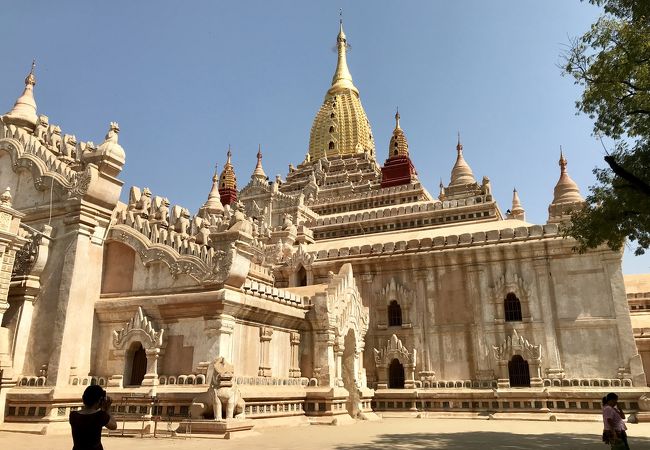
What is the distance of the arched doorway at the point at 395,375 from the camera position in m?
26.9

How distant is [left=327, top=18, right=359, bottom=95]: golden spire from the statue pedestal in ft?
204

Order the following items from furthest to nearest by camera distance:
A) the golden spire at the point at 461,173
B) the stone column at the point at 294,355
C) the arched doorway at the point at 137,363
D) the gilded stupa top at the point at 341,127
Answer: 1. the gilded stupa top at the point at 341,127
2. the golden spire at the point at 461,173
3. the stone column at the point at 294,355
4. the arched doorway at the point at 137,363

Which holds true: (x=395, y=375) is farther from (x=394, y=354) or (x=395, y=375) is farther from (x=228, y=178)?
(x=228, y=178)

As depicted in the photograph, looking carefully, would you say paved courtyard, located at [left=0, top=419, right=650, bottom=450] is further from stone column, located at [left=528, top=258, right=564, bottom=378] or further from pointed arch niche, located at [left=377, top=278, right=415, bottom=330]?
pointed arch niche, located at [left=377, top=278, right=415, bottom=330]

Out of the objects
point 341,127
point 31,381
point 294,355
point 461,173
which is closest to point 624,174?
point 294,355

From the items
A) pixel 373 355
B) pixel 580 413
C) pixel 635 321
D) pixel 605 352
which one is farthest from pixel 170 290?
pixel 635 321

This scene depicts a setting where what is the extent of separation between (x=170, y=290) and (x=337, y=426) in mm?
7189

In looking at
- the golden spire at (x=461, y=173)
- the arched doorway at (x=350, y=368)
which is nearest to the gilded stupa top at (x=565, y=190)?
the golden spire at (x=461, y=173)

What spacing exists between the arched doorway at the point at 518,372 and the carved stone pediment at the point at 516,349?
0.33m

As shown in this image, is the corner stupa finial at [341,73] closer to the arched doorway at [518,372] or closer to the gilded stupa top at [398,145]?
the gilded stupa top at [398,145]

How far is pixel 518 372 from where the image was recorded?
82.2 feet

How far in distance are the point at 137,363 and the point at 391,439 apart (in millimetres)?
8145

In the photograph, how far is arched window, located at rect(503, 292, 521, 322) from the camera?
25859 millimetres

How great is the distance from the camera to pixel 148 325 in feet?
54.2
